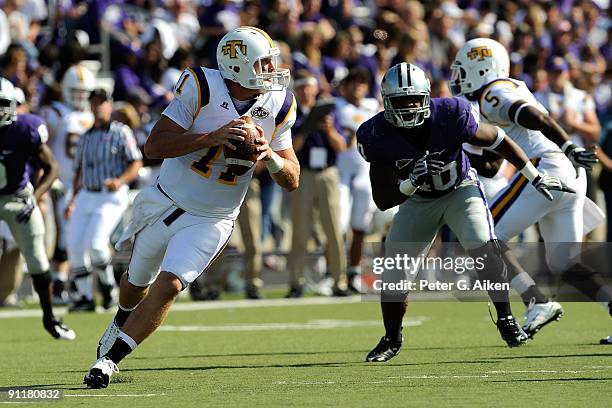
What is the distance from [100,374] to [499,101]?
3.76 m

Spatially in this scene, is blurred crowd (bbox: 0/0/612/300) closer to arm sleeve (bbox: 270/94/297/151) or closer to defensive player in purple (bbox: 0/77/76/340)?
defensive player in purple (bbox: 0/77/76/340)

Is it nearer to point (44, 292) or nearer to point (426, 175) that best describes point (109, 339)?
point (426, 175)

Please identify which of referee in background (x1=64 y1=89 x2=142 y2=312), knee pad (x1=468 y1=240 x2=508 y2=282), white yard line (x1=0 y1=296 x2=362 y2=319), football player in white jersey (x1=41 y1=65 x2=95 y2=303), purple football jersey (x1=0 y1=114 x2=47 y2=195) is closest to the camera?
knee pad (x1=468 y1=240 x2=508 y2=282)

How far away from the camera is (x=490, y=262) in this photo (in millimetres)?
8328

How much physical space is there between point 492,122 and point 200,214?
3.03 meters

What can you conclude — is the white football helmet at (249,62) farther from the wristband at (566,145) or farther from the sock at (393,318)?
the wristband at (566,145)

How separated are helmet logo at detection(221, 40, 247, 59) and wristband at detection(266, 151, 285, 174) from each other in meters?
0.57

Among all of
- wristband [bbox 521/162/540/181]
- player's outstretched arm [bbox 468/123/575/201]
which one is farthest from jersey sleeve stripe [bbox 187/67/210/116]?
wristband [bbox 521/162/540/181]

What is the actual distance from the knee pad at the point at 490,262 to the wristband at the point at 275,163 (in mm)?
1686

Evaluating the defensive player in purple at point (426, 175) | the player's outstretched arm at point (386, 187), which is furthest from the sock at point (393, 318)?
the player's outstretched arm at point (386, 187)

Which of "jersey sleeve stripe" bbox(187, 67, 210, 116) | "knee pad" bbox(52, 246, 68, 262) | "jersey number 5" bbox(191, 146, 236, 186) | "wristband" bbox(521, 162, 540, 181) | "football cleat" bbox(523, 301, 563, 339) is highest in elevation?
"jersey sleeve stripe" bbox(187, 67, 210, 116)

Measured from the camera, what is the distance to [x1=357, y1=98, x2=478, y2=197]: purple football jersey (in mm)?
8125

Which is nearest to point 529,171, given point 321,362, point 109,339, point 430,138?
point 430,138

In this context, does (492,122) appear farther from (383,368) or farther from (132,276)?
(132,276)
